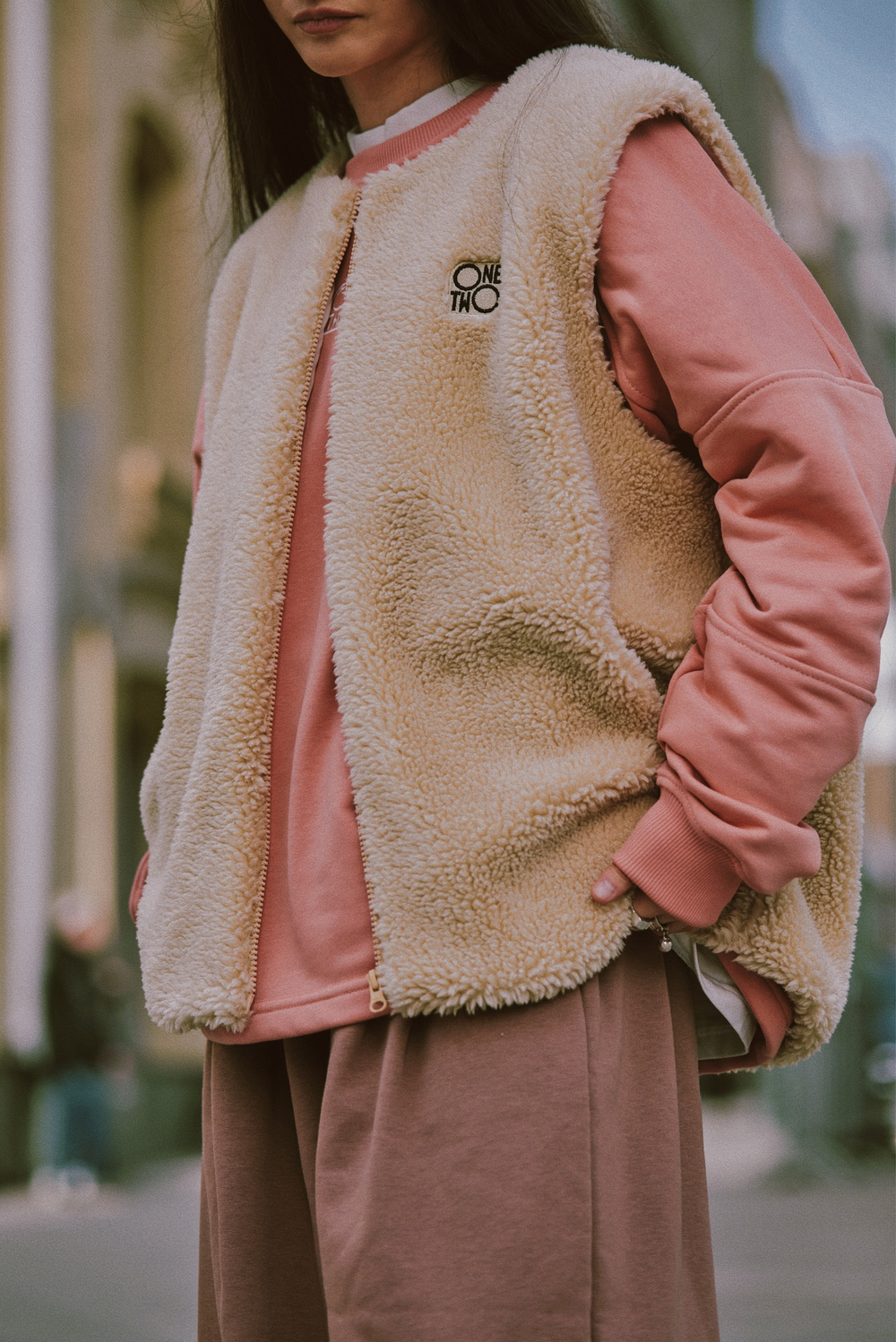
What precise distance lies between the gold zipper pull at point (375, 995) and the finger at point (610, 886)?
0.21 m

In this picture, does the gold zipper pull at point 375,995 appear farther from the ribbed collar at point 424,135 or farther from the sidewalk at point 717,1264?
the sidewalk at point 717,1264

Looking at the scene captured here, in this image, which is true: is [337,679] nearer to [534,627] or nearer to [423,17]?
[534,627]

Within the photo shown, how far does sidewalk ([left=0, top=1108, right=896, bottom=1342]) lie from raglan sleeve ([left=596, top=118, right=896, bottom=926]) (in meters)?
3.62

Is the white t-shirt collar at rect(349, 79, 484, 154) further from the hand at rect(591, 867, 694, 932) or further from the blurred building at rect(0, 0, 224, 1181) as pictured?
the blurred building at rect(0, 0, 224, 1181)

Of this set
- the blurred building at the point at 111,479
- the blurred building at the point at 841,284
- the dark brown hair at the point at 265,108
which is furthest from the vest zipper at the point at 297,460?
the blurred building at the point at 111,479

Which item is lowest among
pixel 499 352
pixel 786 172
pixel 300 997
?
pixel 300 997

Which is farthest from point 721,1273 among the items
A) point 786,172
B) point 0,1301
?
point 786,172

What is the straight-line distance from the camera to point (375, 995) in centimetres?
141

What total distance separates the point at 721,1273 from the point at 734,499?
16.4 feet

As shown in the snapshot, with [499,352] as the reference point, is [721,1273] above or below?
below

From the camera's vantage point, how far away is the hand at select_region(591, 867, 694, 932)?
142 centimetres

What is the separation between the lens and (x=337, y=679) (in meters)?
1.49

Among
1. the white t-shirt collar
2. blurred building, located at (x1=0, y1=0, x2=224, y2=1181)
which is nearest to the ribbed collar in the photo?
the white t-shirt collar

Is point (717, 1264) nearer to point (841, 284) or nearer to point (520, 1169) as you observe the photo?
point (520, 1169)
